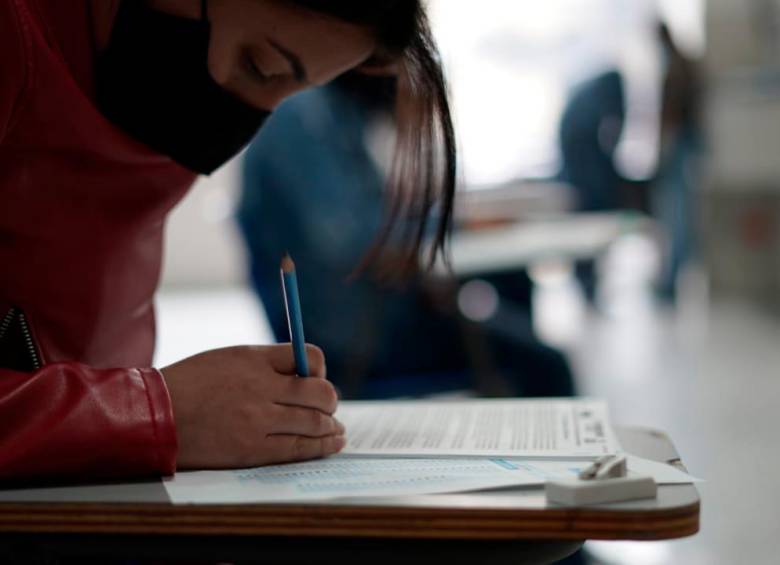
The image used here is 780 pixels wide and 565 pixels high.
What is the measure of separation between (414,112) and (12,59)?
1.30ft

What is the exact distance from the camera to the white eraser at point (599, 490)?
654 millimetres

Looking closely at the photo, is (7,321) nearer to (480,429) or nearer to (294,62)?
(294,62)

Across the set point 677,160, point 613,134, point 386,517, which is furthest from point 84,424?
point 677,160

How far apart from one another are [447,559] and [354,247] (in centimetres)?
142

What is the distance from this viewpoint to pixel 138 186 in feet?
3.26

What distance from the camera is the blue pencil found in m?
0.80

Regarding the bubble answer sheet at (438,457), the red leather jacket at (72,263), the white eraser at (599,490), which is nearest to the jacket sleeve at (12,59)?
the red leather jacket at (72,263)

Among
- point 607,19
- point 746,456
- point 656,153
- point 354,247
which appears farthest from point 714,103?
point 354,247

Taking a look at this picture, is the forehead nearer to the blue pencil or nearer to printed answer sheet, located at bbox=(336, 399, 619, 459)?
the blue pencil

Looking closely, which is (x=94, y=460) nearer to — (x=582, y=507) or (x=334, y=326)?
(x=582, y=507)

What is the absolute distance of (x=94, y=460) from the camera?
0.74 meters

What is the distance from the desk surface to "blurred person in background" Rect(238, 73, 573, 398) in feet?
4.29

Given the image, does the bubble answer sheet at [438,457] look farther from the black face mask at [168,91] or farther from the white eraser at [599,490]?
the black face mask at [168,91]

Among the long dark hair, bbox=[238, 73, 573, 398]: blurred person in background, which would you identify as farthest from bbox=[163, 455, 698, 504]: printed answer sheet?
bbox=[238, 73, 573, 398]: blurred person in background
